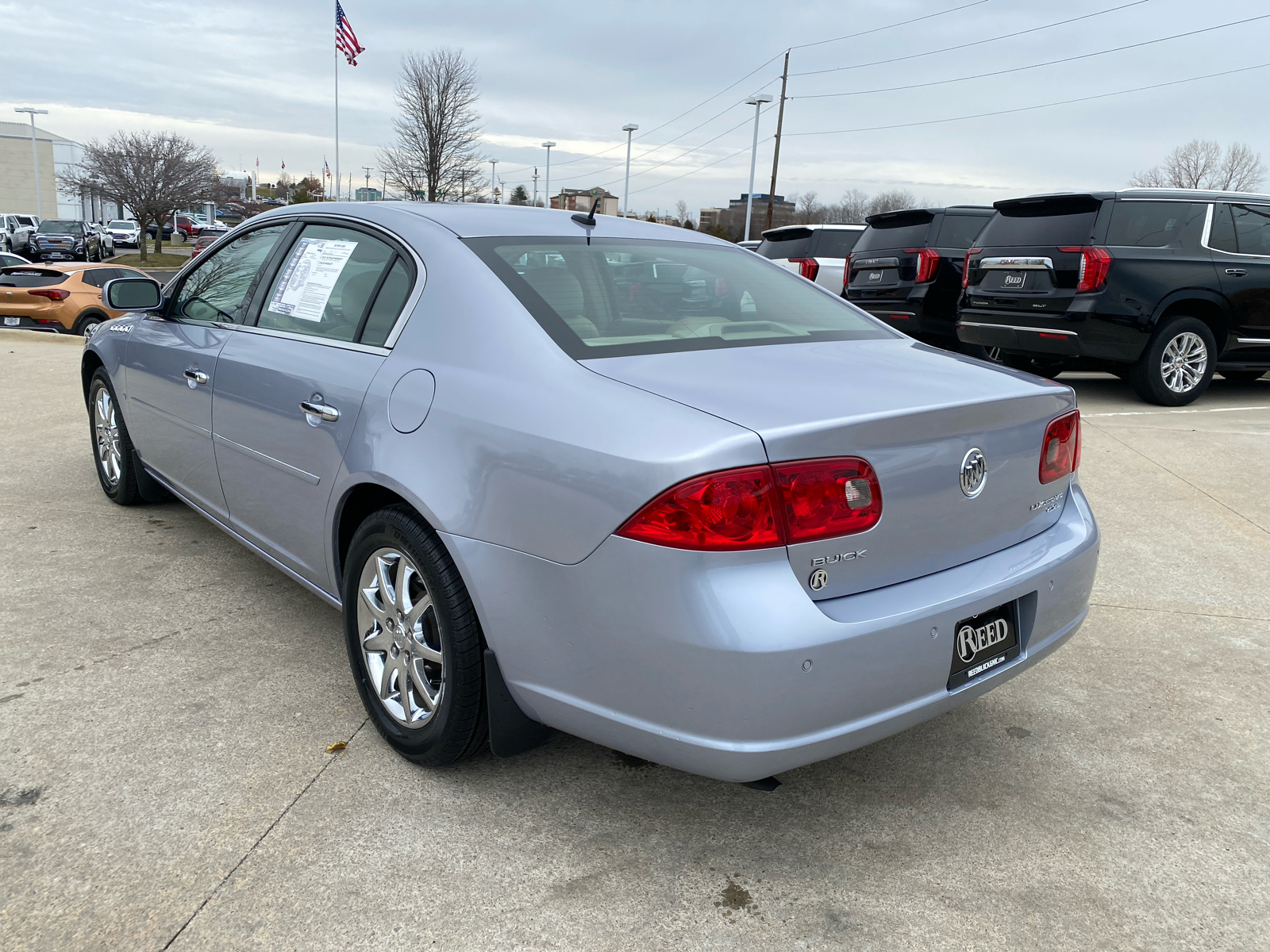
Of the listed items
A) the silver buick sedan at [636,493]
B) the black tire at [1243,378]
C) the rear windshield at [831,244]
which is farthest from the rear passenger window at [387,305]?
the rear windshield at [831,244]

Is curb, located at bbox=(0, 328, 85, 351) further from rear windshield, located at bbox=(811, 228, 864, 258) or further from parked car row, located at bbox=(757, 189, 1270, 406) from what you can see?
parked car row, located at bbox=(757, 189, 1270, 406)

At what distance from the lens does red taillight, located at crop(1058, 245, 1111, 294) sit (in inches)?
315

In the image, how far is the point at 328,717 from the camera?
9.40 feet

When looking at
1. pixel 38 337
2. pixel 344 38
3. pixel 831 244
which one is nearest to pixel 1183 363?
pixel 831 244

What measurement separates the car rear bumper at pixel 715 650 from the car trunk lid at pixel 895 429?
0.08 metres

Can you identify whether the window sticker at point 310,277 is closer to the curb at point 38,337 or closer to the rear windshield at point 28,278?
the curb at point 38,337

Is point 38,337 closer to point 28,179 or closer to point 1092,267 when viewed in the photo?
point 1092,267

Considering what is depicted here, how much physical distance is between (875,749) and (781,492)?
123cm

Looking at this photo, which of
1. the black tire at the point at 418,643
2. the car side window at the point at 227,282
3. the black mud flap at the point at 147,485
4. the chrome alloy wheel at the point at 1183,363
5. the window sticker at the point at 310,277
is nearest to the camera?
the black tire at the point at 418,643

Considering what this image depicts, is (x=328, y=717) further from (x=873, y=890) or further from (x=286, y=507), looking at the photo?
(x=873, y=890)

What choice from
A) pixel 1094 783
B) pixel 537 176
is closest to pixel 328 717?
pixel 1094 783

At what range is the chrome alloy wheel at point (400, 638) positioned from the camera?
2496 millimetres

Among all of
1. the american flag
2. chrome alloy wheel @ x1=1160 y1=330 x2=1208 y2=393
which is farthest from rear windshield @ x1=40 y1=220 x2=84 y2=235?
chrome alloy wheel @ x1=1160 y1=330 x2=1208 y2=393

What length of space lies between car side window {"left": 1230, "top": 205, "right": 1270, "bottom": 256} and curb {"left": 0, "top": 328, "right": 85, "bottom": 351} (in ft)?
44.2
